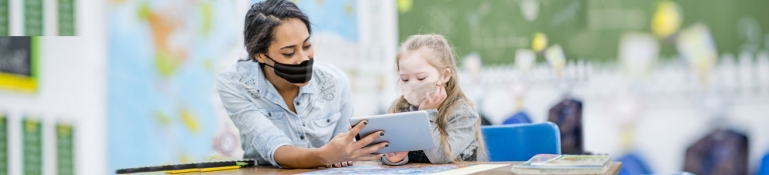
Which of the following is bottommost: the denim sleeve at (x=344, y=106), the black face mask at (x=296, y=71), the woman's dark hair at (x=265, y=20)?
the denim sleeve at (x=344, y=106)

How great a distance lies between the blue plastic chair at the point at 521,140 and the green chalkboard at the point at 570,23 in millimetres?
680

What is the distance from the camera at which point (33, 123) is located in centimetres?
229

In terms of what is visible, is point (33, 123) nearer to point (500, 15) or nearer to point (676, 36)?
point (500, 15)

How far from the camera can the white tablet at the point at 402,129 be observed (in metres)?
1.64

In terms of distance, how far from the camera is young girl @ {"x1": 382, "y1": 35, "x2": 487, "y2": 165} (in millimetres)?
1868

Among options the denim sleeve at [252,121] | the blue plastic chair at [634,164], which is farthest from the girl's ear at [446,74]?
the blue plastic chair at [634,164]

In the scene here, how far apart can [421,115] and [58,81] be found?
1334 millimetres

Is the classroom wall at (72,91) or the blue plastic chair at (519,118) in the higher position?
the classroom wall at (72,91)

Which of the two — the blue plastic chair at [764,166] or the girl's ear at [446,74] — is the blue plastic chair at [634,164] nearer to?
the blue plastic chair at [764,166]

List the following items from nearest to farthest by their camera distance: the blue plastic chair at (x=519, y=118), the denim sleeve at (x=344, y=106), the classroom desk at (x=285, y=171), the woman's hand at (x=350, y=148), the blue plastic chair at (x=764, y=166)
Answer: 1. the classroom desk at (x=285, y=171)
2. the woman's hand at (x=350, y=148)
3. the denim sleeve at (x=344, y=106)
4. the blue plastic chair at (x=764, y=166)
5. the blue plastic chair at (x=519, y=118)

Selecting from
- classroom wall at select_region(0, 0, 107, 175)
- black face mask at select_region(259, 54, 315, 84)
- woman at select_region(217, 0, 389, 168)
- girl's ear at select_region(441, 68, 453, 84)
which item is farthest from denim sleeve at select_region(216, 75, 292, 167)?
classroom wall at select_region(0, 0, 107, 175)

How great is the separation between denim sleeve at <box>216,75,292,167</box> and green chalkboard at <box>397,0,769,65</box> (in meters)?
0.96

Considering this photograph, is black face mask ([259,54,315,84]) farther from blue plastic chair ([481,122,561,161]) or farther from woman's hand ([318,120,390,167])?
blue plastic chair ([481,122,561,161])

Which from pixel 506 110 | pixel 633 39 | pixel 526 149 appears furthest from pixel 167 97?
pixel 633 39
